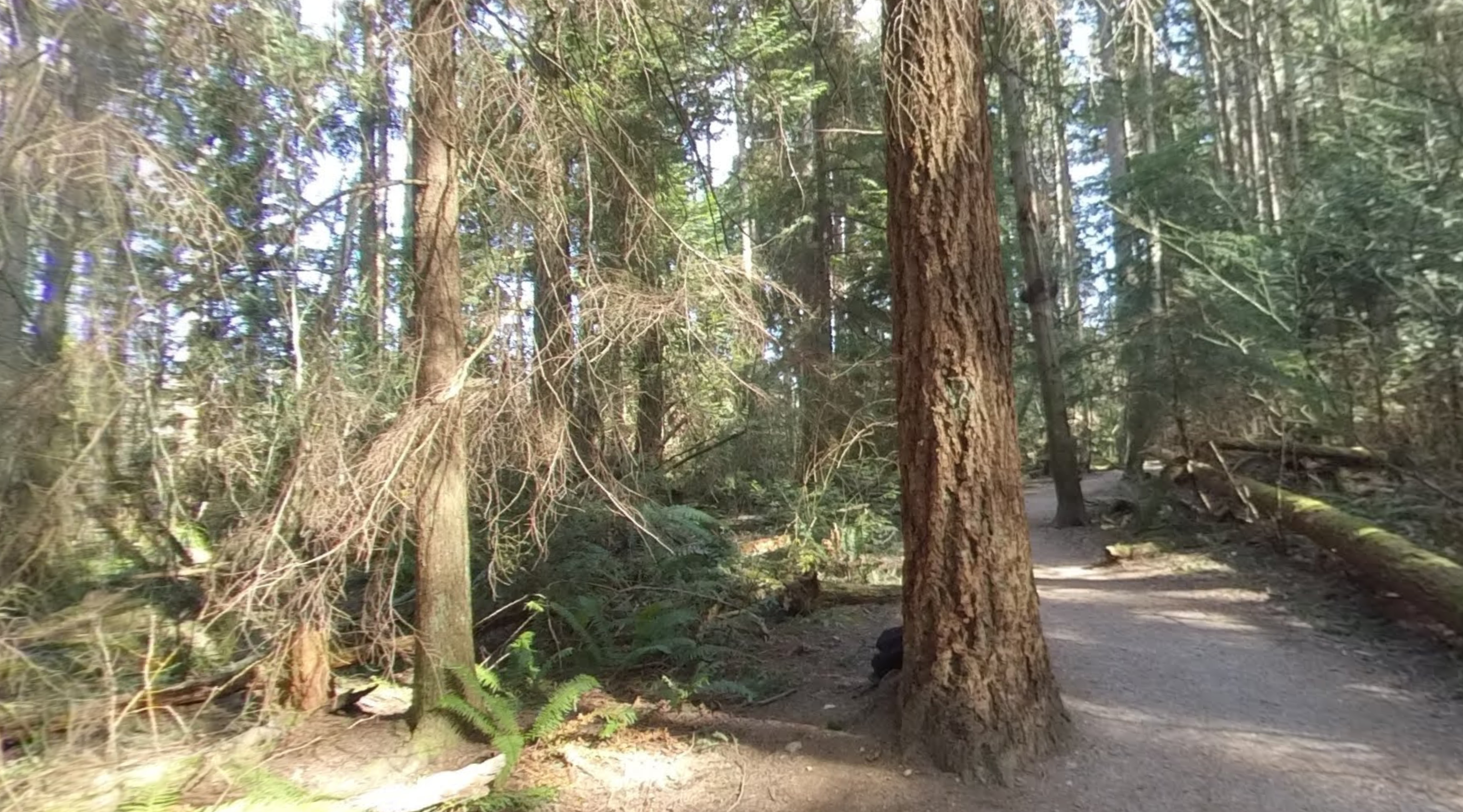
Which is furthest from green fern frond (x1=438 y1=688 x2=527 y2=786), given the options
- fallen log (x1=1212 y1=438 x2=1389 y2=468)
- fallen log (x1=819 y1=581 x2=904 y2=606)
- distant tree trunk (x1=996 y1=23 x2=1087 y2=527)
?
distant tree trunk (x1=996 y1=23 x2=1087 y2=527)

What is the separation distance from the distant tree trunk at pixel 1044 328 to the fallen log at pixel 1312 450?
246cm

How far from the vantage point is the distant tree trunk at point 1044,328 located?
14.4 m

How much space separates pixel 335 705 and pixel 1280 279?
1195cm

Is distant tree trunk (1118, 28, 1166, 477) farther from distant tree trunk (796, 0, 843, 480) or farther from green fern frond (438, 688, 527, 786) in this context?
green fern frond (438, 688, 527, 786)

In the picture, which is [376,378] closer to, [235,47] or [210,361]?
[210,361]

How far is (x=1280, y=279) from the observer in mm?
11297

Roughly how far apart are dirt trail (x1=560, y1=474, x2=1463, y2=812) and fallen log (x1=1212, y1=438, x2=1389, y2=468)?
3067 mm

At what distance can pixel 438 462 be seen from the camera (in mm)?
6453

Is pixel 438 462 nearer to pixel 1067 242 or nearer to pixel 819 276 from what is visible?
pixel 819 276

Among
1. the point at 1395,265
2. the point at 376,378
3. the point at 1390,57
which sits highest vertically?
the point at 1390,57

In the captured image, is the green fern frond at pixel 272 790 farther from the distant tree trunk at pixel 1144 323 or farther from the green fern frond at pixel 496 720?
the distant tree trunk at pixel 1144 323

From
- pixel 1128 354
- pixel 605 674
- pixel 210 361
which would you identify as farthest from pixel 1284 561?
pixel 210 361

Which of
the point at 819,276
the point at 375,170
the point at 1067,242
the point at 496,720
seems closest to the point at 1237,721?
the point at 496,720

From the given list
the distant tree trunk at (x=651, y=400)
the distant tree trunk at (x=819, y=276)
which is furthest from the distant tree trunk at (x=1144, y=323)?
the distant tree trunk at (x=651, y=400)
